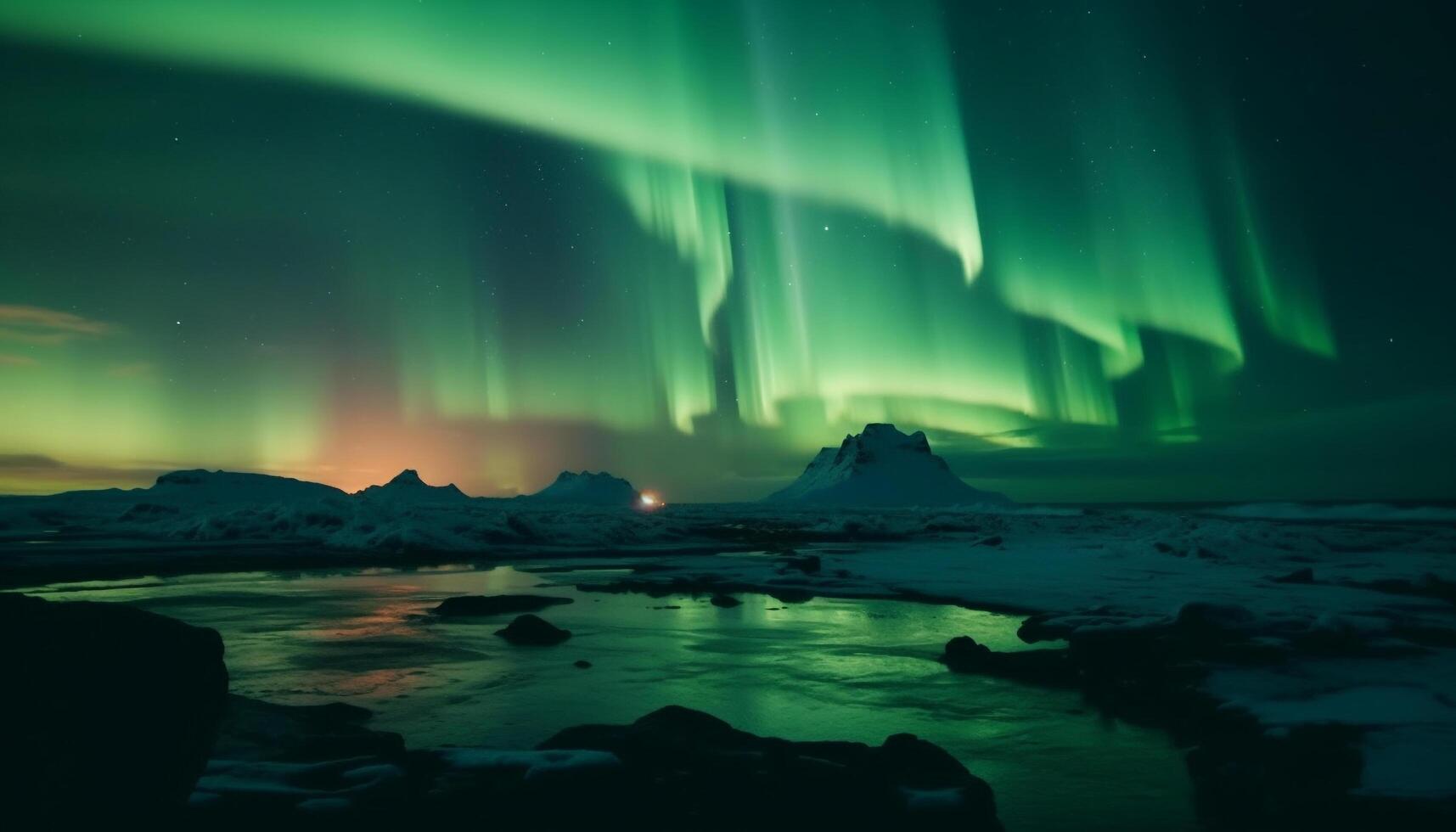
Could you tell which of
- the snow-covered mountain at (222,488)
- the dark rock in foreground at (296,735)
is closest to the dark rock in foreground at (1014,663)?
the dark rock in foreground at (296,735)

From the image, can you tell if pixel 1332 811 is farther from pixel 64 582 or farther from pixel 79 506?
pixel 79 506

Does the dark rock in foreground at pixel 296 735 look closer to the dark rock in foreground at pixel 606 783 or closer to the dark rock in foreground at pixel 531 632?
the dark rock in foreground at pixel 606 783

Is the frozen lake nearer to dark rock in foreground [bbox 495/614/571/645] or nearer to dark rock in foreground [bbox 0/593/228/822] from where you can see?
dark rock in foreground [bbox 495/614/571/645]

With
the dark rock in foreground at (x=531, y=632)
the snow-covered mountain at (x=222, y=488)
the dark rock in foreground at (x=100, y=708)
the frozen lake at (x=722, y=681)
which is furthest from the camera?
the snow-covered mountain at (x=222, y=488)

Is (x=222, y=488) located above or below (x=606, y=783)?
above

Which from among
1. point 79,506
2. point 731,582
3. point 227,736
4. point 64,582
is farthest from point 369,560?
point 79,506

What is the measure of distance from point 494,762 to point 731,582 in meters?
23.6

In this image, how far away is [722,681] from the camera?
49.6 feet

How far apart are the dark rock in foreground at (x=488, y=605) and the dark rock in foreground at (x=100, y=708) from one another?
639 inches

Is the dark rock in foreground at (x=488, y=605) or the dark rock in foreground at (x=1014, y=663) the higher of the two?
the dark rock in foreground at (x=488, y=605)

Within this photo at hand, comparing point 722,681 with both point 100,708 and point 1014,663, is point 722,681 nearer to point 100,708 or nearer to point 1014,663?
point 1014,663

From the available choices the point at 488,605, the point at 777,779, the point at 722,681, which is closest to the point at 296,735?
the point at 777,779

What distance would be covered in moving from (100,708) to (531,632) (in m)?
12.6

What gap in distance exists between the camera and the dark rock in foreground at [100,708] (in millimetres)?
5418
